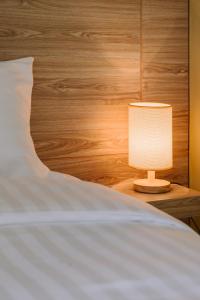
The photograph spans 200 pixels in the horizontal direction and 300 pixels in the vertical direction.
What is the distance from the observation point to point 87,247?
1467mm

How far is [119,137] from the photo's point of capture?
298 centimetres

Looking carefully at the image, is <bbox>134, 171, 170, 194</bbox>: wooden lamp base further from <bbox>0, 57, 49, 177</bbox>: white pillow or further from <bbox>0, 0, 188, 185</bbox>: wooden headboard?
<bbox>0, 57, 49, 177</bbox>: white pillow

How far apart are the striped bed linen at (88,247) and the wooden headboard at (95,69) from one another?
85 centimetres

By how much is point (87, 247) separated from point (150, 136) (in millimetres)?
1334

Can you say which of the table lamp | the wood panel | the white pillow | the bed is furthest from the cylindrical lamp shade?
the bed

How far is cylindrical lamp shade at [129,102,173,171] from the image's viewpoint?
272 centimetres

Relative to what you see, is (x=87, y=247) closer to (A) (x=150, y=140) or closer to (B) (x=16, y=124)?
(B) (x=16, y=124)

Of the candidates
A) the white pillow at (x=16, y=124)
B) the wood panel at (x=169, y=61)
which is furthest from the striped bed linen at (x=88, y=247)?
the wood panel at (x=169, y=61)

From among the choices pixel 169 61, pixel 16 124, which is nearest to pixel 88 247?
pixel 16 124

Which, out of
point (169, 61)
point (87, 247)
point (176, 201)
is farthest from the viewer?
point (169, 61)

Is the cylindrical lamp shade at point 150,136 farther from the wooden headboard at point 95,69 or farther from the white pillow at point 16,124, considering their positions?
the white pillow at point 16,124

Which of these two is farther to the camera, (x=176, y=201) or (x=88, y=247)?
(x=176, y=201)

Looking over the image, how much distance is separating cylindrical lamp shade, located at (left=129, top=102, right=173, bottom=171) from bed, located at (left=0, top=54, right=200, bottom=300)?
80cm

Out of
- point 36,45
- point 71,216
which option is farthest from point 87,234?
point 36,45
